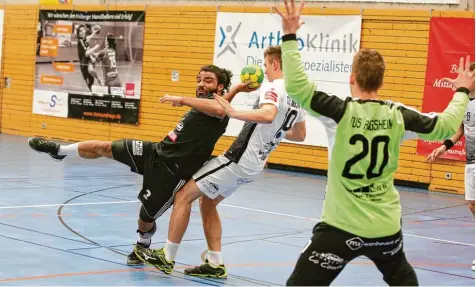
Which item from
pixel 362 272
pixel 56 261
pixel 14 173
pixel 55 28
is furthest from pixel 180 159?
pixel 55 28

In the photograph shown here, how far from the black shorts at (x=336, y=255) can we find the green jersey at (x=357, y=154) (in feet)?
0.16

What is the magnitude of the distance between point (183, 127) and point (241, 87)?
2.46ft

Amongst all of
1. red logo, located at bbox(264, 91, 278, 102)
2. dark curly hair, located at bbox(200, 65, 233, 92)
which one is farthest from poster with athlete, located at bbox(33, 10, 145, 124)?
red logo, located at bbox(264, 91, 278, 102)

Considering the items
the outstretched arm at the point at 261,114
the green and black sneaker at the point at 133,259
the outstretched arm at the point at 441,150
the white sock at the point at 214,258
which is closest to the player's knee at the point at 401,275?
the outstretched arm at the point at 261,114

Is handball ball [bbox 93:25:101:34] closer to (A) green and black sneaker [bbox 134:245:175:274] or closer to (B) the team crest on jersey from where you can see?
(B) the team crest on jersey

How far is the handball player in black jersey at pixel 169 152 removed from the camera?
26.1ft

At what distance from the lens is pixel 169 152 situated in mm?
8008

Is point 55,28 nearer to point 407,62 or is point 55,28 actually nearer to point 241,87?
point 407,62

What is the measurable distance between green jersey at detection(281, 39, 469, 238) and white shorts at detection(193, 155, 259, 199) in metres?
3.09

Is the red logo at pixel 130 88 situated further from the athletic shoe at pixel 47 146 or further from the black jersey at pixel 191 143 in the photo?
the black jersey at pixel 191 143

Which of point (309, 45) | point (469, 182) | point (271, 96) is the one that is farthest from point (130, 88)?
point (271, 96)

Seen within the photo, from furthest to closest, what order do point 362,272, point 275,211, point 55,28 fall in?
point 55,28, point 275,211, point 362,272

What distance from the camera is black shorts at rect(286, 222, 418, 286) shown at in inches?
182

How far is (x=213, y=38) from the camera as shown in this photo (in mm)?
20469
